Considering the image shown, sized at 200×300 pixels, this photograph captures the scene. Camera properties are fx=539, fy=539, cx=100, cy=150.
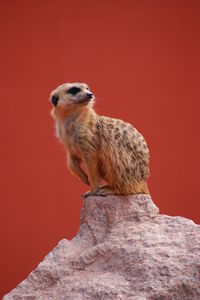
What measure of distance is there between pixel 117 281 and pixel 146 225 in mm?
407

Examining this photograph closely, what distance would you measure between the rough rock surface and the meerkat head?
510 mm

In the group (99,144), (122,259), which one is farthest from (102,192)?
(122,259)

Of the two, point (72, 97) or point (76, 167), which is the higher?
point (72, 97)

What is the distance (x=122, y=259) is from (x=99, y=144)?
0.70 metres

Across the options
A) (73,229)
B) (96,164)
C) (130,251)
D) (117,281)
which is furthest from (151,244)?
(73,229)

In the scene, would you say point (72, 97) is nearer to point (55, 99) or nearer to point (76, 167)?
point (55, 99)

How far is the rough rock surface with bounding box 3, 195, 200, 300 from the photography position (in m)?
2.20

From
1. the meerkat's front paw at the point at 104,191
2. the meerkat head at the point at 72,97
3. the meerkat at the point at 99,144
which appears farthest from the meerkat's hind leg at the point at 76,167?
the meerkat head at the point at 72,97

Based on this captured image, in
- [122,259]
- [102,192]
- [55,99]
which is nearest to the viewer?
[122,259]

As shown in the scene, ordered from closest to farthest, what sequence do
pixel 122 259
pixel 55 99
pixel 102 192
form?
1. pixel 122 259
2. pixel 102 192
3. pixel 55 99

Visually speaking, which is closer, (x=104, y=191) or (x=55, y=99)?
(x=104, y=191)

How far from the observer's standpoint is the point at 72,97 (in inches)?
113

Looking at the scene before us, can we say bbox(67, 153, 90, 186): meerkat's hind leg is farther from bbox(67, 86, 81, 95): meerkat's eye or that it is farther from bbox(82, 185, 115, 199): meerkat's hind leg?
bbox(67, 86, 81, 95): meerkat's eye

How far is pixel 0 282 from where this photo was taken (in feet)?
13.9
